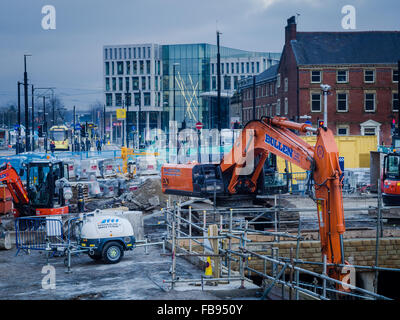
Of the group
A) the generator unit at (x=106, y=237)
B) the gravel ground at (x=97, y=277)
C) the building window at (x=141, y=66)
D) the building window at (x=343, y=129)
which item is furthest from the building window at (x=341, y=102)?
the building window at (x=141, y=66)

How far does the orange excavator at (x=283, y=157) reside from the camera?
12.9 m

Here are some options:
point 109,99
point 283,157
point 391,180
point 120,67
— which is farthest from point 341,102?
point 109,99

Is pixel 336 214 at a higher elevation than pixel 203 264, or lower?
higher

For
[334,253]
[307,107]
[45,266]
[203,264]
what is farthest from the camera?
[307,107]

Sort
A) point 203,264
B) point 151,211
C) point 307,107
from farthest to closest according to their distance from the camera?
point 307,107
point 151,211
point 203,264

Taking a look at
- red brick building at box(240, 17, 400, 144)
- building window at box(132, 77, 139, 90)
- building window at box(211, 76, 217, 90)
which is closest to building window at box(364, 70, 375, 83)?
red brick building at box(240, 17, 400, 144)

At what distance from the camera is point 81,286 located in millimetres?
13891

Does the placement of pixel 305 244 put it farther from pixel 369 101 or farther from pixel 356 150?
pixel 369 101

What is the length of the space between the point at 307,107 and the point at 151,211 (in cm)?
3490

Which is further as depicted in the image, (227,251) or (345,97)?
(345,97)

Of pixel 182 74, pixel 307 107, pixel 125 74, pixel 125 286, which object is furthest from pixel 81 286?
pixel 125 74

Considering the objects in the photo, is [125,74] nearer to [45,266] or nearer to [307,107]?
[307,107]

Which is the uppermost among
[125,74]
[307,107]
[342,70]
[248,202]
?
[125,74]

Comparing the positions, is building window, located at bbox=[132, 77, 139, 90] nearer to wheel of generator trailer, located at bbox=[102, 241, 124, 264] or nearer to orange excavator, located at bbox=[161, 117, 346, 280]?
orange excavator, located at bbox=[161, 117, 346, 280]
